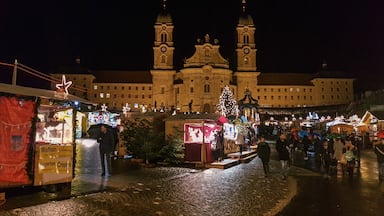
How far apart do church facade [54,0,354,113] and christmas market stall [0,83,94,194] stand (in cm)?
7209

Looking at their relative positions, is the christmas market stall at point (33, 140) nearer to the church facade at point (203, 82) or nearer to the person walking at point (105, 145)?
the person walking at point (105, 145)

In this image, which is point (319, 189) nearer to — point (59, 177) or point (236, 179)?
point (236, 179)

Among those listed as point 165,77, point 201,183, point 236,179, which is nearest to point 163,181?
point 201,183

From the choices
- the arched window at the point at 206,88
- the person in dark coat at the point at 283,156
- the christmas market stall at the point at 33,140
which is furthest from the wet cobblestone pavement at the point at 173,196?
the arched window at the point at 206,88

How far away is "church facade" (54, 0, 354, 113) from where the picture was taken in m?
85.7

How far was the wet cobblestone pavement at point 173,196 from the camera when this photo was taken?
790 cm

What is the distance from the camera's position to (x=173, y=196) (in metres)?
9.57

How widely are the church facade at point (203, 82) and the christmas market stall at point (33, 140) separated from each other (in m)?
72.1

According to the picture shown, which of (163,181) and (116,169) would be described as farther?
(116,169)

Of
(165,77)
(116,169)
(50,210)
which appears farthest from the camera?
Answer: (165,77)

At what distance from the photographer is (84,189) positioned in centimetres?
1005

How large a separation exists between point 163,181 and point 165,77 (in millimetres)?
79486

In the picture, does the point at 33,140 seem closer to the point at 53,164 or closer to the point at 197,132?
the point at 53,164

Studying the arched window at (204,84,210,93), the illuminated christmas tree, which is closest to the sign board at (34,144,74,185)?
the illuminated christmas tree
